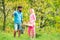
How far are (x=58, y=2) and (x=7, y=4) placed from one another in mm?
5296

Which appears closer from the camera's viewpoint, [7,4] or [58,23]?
[7,4]

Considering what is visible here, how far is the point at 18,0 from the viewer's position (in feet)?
70.3

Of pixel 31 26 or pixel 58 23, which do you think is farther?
pixel 58 23

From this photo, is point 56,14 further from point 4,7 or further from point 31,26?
point 31,26

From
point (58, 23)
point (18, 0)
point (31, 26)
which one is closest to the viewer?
point (31, 26)

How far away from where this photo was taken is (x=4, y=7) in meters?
21.6

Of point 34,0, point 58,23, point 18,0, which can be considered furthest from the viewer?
point 58,23

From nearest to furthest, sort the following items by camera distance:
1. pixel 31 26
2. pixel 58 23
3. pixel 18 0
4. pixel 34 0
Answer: pixel 31 26, pixel 18 0, pixel 34 0, pixel 58 23

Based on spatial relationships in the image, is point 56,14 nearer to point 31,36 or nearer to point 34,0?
point 34,0

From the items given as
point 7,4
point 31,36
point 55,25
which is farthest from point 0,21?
point 31,36

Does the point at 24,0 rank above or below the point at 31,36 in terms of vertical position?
above

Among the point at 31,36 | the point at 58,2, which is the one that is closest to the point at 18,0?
the point at 58,2

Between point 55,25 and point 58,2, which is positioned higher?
point 58,2

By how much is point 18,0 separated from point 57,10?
19.8 feet
